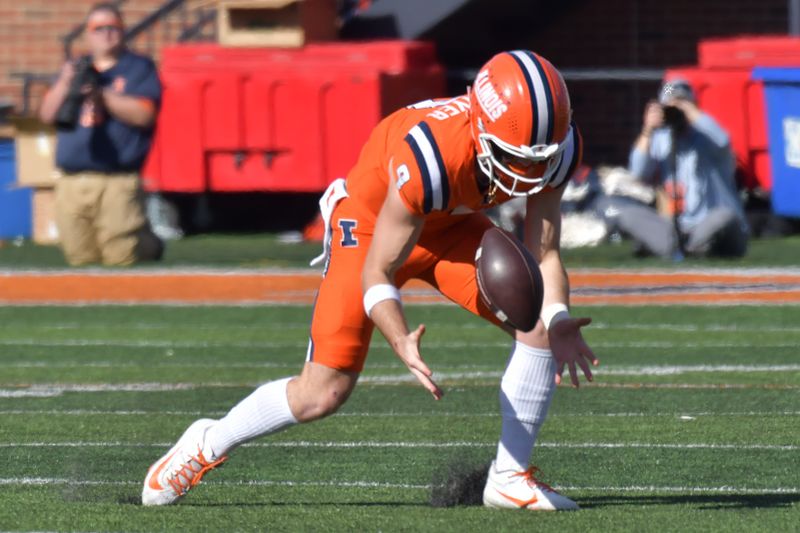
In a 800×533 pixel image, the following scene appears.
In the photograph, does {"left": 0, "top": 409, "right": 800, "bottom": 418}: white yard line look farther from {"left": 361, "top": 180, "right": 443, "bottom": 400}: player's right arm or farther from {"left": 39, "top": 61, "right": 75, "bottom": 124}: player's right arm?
{"left": 39, "top": 61, "right": 75, "bottom": 124}: player's right arm

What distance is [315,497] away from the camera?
5504mm

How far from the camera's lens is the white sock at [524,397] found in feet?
16.9

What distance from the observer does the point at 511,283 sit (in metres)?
4.86

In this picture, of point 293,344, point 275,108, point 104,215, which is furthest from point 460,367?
point 275,108

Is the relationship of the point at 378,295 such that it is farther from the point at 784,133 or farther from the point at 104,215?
the point at 784,133

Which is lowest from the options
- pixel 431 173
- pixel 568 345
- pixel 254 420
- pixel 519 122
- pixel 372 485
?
pixel 372 485

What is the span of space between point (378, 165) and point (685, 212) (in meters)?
7.38

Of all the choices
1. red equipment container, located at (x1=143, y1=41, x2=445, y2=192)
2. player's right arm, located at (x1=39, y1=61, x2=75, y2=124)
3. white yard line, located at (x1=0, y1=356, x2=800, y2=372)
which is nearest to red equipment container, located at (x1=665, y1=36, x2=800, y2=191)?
red equipment container, located at (x1=143, y1=41, x2=445, y2=192)

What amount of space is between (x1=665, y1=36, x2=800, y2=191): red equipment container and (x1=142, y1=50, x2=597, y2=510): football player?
9.63m

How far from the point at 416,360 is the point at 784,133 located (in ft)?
31.7

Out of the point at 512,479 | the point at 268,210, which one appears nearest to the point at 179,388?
the point at 512,479

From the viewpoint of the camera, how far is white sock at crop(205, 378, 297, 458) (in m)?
5.27

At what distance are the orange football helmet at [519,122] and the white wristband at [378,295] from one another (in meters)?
0.40

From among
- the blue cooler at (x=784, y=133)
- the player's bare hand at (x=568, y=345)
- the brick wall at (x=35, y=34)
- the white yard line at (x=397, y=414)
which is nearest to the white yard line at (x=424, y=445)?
the white yard line at (x=397, y=414)
